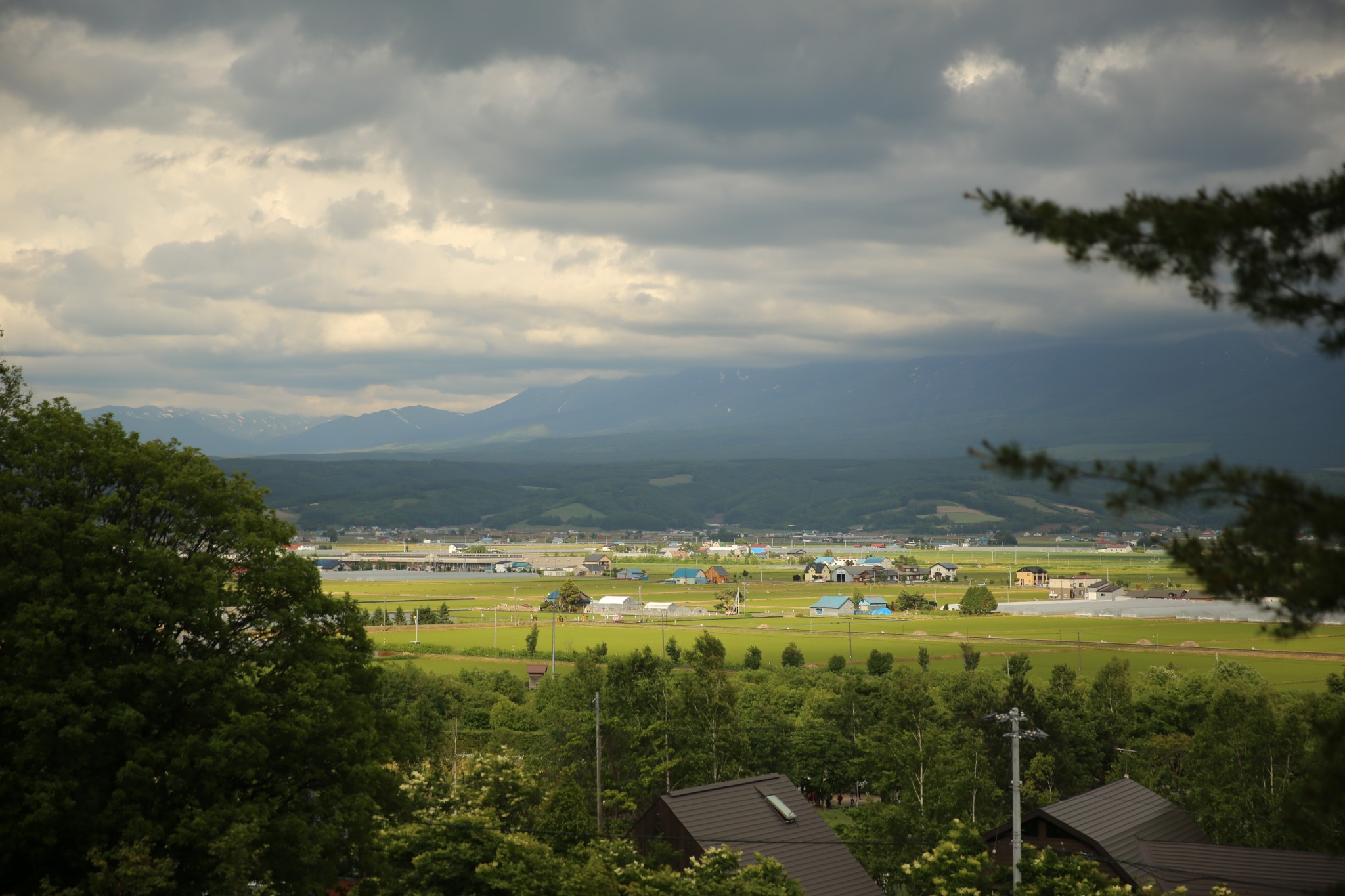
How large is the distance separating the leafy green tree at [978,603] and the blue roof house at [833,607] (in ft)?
34.5

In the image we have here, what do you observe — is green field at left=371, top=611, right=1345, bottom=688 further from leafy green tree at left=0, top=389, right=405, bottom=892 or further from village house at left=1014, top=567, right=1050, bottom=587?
village house at left=1014, top=567, right=1050, bottom=587

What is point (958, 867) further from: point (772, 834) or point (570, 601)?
point (570, 601)

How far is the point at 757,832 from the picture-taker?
23812 millimetres

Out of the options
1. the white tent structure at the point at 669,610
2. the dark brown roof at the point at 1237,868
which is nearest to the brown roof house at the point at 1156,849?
the dark brown roof at the point at 1237,868

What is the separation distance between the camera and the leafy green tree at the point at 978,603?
98438mm

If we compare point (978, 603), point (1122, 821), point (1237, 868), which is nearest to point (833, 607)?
point (978, 603)

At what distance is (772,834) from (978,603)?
261 ft

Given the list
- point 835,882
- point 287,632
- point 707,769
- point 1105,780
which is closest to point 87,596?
point 287,632

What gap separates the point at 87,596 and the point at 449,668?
44.3m

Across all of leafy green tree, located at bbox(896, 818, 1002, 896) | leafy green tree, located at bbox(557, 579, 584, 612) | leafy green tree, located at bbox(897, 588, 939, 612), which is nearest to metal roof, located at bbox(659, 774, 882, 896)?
leafy green tree, located at bbox(896, 818, 1002, 896)

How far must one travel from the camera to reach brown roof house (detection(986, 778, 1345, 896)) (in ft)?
71.7

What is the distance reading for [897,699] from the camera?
109 ft

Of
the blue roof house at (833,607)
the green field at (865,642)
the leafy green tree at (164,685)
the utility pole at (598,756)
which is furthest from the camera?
the blue roof house at (833,607)

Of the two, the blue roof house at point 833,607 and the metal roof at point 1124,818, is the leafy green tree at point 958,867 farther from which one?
the blue roof house at point 833,607
